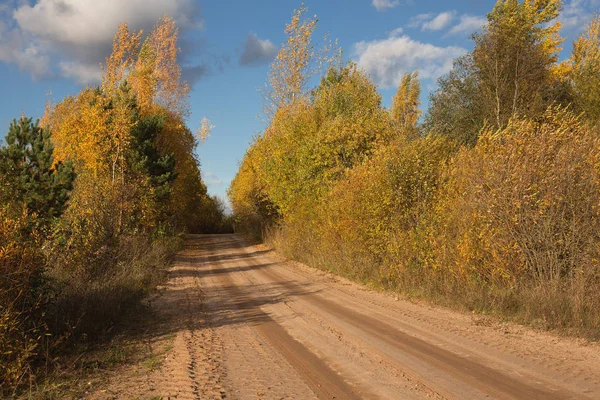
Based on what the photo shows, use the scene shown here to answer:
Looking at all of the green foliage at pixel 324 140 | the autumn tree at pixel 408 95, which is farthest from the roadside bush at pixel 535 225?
the autumn tree at pixel 408 95

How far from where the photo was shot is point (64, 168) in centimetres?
1967

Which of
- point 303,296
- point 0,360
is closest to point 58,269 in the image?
point 0,360

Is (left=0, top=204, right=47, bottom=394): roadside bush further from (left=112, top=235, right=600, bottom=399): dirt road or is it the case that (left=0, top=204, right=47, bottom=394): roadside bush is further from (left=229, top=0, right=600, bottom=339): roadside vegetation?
(left=229, top=0, right=600, bottom=339): roadside vegetation

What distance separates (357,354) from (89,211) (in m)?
10.1

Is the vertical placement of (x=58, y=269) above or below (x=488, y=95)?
below

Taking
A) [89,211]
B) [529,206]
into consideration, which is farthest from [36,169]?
[529,206]

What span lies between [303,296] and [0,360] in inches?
329

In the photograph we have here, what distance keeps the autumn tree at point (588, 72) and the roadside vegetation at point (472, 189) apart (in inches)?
6.3

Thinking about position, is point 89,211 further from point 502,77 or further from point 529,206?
point 502,77

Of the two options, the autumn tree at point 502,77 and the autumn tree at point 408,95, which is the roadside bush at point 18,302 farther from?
the autumn tree at point 408,95

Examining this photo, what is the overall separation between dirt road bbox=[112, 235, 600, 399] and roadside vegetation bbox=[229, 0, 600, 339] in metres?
1.23

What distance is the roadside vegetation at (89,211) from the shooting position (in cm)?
655

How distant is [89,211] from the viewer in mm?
13906

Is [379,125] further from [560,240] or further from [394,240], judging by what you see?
[560,240]
